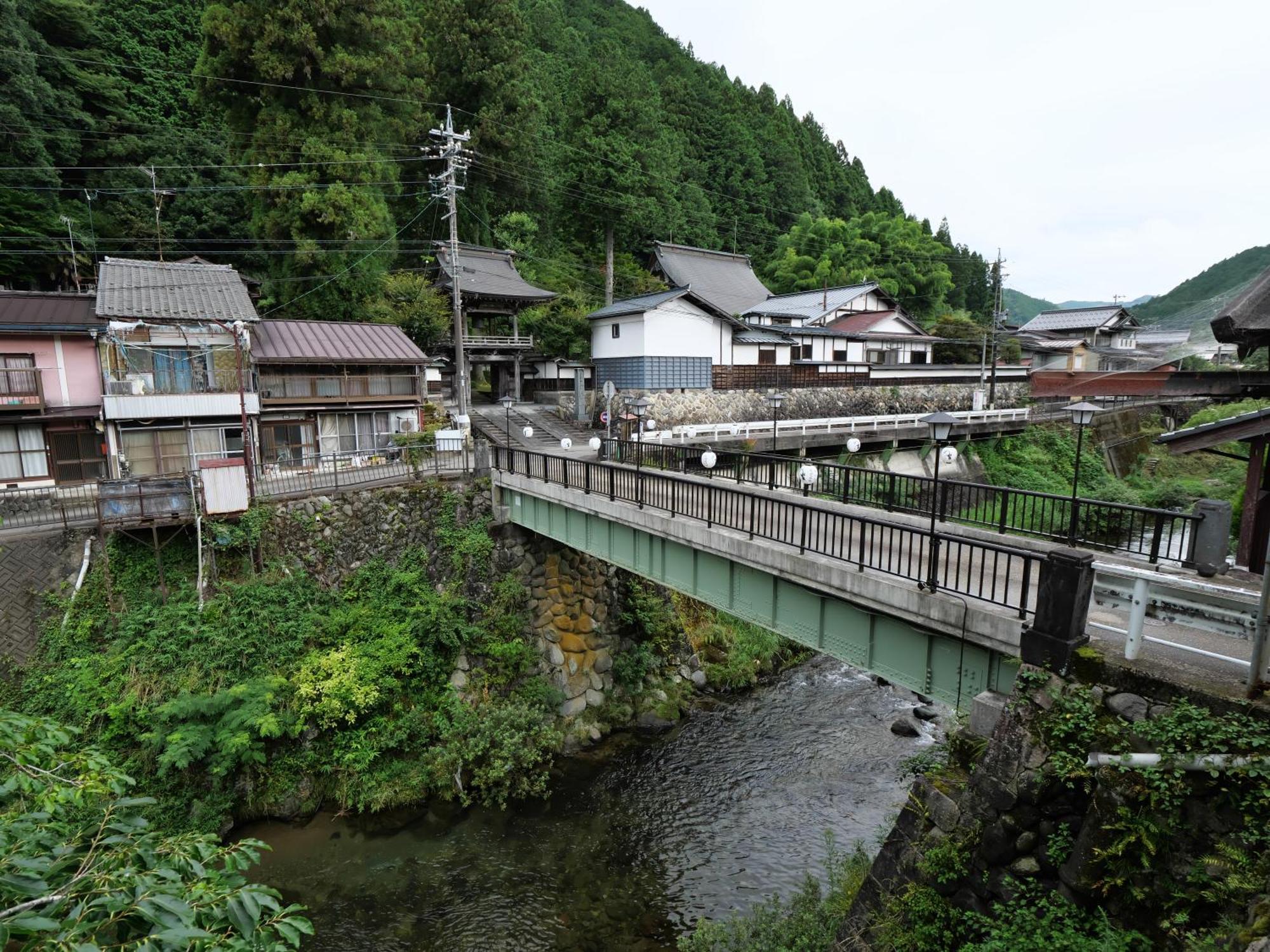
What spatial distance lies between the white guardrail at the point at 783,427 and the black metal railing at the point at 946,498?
75.8 inches

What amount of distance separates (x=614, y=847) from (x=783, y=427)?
18275 millimetres

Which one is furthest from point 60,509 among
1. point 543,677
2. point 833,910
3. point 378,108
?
point 378,108

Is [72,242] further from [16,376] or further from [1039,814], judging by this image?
[1039,814]

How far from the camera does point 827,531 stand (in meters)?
10.6

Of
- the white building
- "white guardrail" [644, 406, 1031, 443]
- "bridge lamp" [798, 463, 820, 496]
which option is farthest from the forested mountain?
"bridge lamp" [798, 463, 820, 496]

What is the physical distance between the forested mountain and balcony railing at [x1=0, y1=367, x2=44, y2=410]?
11.0 meters

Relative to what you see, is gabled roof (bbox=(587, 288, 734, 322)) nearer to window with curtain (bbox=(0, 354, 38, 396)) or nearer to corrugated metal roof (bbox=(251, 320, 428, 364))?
corrugated metal roof (bbox=(251, 320, 428, 364))

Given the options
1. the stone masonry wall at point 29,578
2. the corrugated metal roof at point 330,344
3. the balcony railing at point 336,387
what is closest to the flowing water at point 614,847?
the stone masonry wall at point 29,578

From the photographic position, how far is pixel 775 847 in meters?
12.1

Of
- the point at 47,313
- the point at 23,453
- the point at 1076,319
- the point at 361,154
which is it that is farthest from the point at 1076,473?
the point at 1076,319

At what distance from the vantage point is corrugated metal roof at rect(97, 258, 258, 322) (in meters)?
18.0

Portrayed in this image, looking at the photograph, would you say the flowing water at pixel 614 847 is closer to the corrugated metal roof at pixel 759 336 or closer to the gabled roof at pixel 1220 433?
the gabled roof at pixel 1220 433

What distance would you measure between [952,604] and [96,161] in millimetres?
45483

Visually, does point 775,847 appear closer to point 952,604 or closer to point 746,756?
point 746,756
